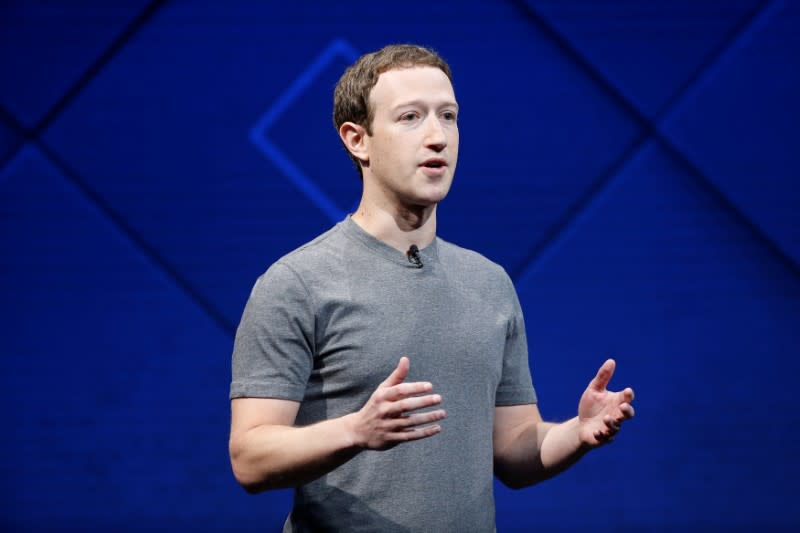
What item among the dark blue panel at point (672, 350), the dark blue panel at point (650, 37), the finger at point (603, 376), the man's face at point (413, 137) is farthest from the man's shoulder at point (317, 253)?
the dark blue panel at point (650, 37)

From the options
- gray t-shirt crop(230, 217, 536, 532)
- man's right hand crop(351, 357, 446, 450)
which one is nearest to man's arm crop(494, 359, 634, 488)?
gray t-shirt crop(230, 217, 536, 532)

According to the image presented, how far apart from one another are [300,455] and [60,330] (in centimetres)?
144

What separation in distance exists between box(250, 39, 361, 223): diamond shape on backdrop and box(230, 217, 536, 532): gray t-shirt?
1.02 meters

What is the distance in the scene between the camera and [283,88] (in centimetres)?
250

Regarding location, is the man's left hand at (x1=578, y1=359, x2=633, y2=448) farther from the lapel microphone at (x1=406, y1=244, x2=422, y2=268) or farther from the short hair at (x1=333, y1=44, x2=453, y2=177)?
the short hair at (x1=333, y1=44, x2=453, y2=177)

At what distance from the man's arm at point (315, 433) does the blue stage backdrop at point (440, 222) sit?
3.83 ft

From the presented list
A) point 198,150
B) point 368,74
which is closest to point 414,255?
point 368,74

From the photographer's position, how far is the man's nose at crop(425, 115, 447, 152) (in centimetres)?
145

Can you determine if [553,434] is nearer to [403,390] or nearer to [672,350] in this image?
[403,390]

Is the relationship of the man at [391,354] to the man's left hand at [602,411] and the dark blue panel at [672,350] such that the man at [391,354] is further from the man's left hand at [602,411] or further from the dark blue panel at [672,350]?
the dark blue panel at [672,350]

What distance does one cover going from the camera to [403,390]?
1143mm

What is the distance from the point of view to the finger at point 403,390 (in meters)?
1.14

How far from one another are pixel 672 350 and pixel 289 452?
1491mm

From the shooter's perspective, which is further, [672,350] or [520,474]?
[672,350]
